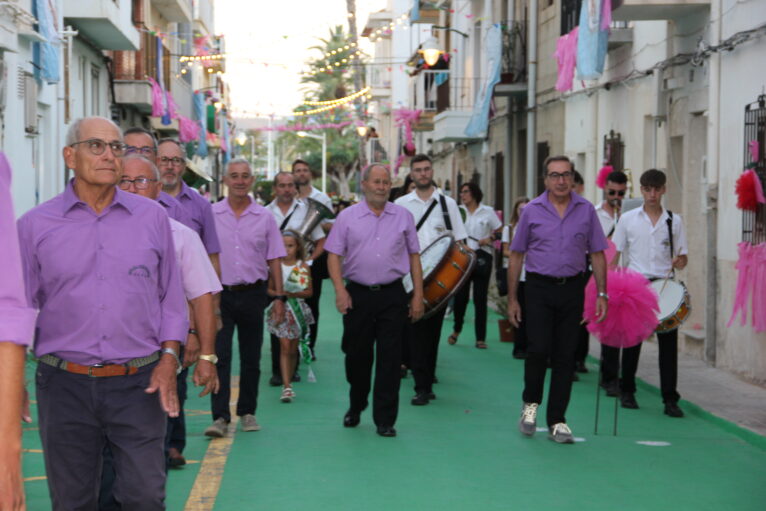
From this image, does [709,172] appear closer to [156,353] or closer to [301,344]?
[301,344]

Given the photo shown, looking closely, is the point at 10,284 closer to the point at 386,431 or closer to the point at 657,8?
the point at 386,431

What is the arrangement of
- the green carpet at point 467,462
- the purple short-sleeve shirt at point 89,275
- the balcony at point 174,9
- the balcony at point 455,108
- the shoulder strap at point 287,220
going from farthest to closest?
the balcony at point 174,9
the balcony at point 455,108
the shoulder strap at point 287,220
the green carpet at point 467,462
the purple short-sleeve shirt at point 89,275

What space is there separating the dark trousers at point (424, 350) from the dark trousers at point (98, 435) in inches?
250

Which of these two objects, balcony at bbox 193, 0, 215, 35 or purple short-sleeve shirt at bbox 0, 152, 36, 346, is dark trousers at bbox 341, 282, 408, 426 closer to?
purple short-sleeve shirt at bbox 0, 152, 36, 346

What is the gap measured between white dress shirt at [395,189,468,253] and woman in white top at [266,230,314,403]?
1.24 m

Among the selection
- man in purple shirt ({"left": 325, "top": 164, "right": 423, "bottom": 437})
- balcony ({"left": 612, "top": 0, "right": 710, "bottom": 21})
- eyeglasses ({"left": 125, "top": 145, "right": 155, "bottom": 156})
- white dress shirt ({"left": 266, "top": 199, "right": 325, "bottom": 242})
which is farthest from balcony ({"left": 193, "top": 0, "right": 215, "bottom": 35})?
eyeglasses ({"left": 125, "top": 145, "right": 155, "bottom": 156})

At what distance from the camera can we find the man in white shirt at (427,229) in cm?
1131

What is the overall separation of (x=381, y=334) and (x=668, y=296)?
2.46 meters

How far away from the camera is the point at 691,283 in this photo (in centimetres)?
1530

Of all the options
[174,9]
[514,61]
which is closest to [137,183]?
[514,61]

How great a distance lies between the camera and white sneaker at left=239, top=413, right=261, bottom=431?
380 inches

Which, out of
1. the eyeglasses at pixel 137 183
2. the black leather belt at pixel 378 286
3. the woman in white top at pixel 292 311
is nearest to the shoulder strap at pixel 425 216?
the woman in white top at pixel 292 311

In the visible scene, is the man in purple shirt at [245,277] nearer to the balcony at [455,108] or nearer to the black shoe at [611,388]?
the black shoe at [611,388]

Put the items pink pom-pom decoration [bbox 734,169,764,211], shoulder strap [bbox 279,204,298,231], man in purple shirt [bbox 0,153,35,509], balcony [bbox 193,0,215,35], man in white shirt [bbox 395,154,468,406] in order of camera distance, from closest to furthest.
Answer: man in purple shirt [bbox 0,153,35,509], man in white shirt [bbox 395,154,468,406], pink pom-pom decoration [bbox 734,169,764,211], shoulder strap [bbox 279,204,298,231], balcony [bbox 193,0,215,35]
